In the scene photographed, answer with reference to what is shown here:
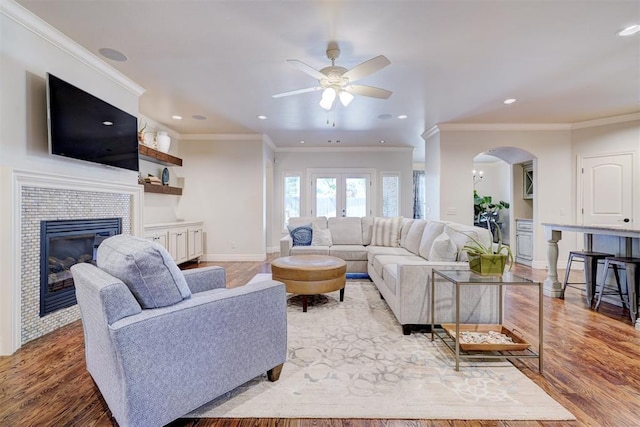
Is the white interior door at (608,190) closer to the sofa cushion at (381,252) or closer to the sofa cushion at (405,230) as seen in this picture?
the sofa cushion at (405,230)

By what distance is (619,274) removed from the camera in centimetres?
331

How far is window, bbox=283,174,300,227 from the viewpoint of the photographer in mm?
7406

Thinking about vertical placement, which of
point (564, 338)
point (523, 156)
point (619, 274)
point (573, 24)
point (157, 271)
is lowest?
point (564, 338)

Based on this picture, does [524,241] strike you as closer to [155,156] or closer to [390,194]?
[390,194]

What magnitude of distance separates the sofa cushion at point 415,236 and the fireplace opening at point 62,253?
3774 mm

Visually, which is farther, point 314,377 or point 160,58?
point 160,58

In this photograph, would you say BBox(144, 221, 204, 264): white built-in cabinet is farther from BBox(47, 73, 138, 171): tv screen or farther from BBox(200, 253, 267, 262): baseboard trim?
BBox(47, 73, 138, 171): tv screen

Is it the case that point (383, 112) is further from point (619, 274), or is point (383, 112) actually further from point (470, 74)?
point (619, 274)

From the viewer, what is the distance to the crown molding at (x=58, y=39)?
2.21 metres

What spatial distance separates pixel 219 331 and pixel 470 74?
3.69 meters

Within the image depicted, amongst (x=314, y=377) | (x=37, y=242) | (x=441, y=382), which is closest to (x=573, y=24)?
(x=441, y=382)

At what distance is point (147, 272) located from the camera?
1.34 m

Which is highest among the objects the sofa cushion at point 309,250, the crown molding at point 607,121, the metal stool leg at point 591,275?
the crown molding at point 607,121

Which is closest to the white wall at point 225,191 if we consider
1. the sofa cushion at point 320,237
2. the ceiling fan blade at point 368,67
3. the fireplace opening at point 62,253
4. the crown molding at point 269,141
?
the crown molding at point 269,141
